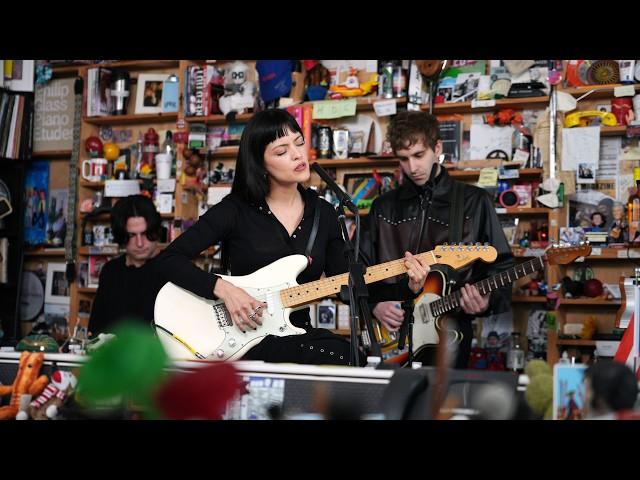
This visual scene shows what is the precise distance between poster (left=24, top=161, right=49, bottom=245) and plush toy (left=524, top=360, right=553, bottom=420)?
4.96 m

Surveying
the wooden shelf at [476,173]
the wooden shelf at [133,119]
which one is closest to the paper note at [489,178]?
the wooden shelf at [476,173]

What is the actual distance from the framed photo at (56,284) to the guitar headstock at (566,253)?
367cm

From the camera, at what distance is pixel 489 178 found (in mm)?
4301

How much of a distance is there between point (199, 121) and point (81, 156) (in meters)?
0.97

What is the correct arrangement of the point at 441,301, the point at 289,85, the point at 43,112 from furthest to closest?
1. the point at 43,112
2. the point at 289,85
3. the point at 441,301

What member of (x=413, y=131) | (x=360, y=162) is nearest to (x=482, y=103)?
(x=360, y=162)

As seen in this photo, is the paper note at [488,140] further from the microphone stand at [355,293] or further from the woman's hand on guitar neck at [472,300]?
the microphone stand at [355,293]

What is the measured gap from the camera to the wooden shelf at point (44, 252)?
5443 millimetres

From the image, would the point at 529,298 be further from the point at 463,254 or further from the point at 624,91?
the point at 463,254

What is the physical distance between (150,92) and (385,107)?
181 cm

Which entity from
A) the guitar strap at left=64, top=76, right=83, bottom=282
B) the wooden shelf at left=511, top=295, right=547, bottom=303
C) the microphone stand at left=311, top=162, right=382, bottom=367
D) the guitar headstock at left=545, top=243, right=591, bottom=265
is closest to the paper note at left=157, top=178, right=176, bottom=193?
the guitar strap at left=64, top=76, right=83, bottom=282
